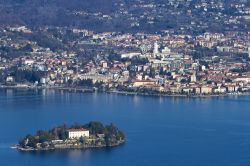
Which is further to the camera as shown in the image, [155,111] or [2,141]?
[155,111]

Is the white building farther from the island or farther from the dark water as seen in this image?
the dark water

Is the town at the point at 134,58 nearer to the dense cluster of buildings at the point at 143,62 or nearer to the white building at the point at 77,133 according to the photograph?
the dense cluster of buildings at the point at 143,62

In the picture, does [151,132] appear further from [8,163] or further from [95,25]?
[95,25]

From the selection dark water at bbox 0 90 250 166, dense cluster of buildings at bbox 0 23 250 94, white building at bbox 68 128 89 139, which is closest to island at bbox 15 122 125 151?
white building at bbox 68 128 89 139

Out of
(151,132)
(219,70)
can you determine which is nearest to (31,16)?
(219,70)

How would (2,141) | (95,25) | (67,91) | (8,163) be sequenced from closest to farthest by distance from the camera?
1. (8,163)
2. (2,141)
3. (67,91)
4. (95,25)

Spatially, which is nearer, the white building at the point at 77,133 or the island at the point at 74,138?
the island at the point at 74,138

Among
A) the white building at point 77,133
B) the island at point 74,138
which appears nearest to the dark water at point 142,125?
the island at point 74,138

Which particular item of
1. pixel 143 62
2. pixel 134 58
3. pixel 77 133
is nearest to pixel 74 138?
pixel 77 133
